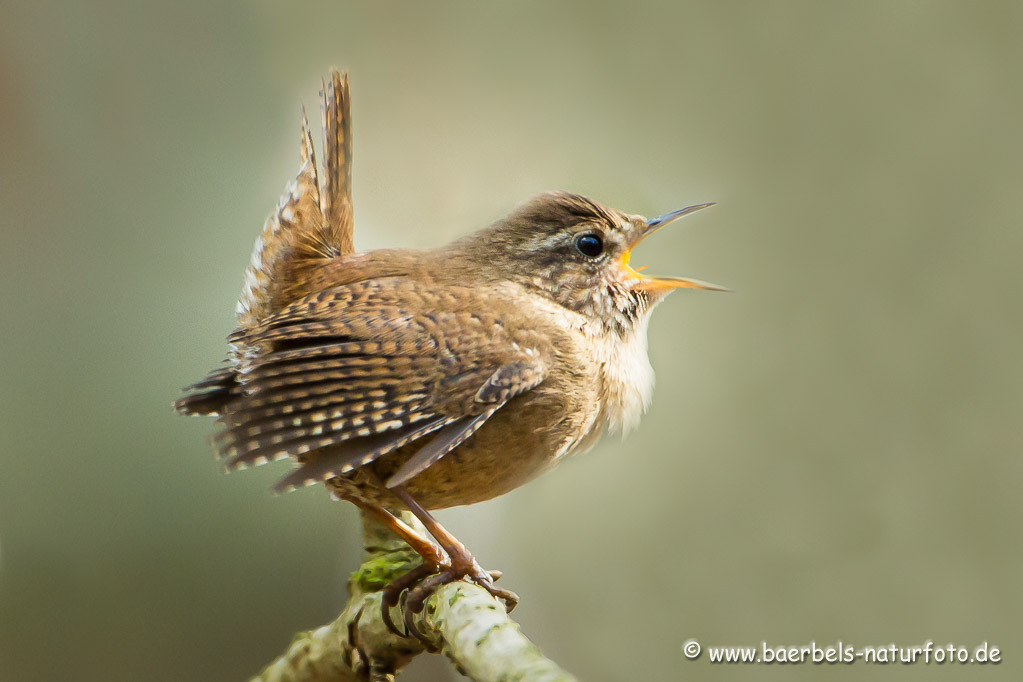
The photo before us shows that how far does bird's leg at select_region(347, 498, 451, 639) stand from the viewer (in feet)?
7.50

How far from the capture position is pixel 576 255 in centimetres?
261

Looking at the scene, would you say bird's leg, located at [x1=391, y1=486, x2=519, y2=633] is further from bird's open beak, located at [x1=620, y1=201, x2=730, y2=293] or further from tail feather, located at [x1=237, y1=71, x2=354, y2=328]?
bird's open beak, located at [x1=620, y1=201, x2=730, y2=293]

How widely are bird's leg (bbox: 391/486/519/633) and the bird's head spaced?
0.66 metres

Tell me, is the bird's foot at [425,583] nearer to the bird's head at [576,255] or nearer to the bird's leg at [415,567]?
the bird's leg at [415,567]

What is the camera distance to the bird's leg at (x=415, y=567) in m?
2.29

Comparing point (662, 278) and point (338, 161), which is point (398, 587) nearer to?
point (662, 278)

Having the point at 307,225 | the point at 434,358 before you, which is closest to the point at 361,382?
the point at 434,358

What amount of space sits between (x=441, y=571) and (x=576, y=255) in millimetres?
881

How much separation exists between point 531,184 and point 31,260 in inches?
85.8

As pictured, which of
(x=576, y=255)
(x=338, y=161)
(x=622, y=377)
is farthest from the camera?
(x=338, y=161)

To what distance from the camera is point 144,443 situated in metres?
3.89

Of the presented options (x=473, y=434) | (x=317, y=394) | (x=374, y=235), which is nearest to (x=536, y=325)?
(x=473, y=434)

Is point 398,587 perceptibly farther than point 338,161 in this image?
No

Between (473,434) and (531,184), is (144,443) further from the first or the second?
(473,434)
